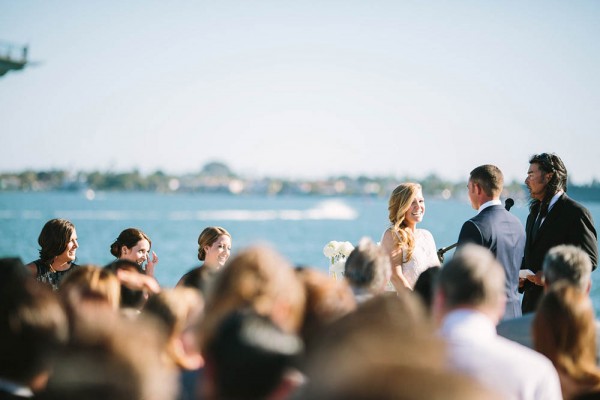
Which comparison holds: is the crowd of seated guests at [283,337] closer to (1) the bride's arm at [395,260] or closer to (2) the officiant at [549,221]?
(1) the bride's arm at [395,260]

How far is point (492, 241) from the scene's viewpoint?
17.6ft

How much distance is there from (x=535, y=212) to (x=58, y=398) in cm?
514

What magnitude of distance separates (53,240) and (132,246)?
72 centimetres

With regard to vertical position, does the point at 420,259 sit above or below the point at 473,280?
A: below

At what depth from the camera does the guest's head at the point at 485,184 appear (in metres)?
5.53

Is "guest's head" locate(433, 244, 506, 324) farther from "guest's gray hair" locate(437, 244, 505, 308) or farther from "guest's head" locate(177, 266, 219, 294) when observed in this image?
"guest's head" locate(177, 266, 219, 294)

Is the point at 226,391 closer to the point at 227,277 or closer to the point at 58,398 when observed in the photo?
the point at 58,398

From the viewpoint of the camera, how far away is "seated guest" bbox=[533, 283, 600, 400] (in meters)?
3.13

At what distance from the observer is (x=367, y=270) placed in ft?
12.4

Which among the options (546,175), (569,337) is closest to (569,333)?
(569,337)

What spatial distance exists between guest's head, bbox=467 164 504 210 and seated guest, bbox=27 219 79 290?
3.36m

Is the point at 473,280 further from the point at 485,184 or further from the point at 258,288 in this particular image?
the point at 485,184

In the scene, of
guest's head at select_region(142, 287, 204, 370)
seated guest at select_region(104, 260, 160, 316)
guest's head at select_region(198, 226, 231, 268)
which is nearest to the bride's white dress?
guest's head at select_region(198, 226, 231, 268)

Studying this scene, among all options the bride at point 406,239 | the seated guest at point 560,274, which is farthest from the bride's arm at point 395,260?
the seated guest at point 560,274
